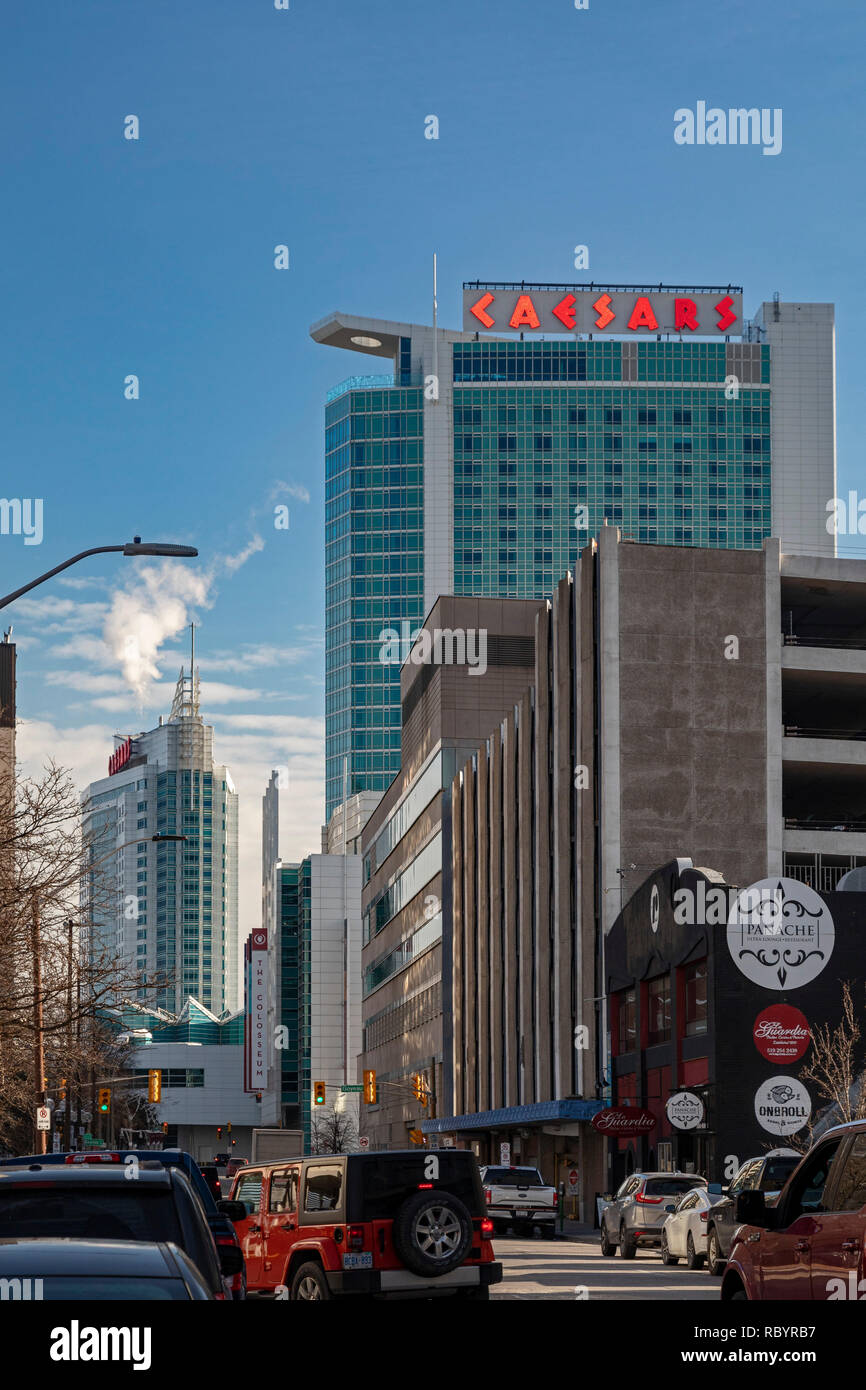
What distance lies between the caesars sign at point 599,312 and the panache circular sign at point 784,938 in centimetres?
11864

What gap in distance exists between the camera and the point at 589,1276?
29.8m

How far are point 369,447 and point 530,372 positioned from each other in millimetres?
17277

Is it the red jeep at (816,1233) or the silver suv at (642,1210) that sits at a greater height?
the red jeep at (816,1233)

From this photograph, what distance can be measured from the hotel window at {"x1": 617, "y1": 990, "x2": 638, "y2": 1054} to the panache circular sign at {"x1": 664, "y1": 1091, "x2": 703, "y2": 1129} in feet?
39.7

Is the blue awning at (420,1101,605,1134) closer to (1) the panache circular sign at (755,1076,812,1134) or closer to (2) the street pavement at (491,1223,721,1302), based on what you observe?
(1) the panache circular sign at (755,1076,812,1134)

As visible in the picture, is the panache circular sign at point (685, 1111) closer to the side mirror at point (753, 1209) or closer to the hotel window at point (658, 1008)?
the hotel window at point (658, 1008)

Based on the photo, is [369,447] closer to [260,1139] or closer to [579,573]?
[579,573]

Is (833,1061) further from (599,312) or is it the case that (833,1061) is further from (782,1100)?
(599,312)

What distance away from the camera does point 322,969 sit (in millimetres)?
193625

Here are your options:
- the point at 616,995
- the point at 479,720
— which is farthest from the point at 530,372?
the point at 616,995

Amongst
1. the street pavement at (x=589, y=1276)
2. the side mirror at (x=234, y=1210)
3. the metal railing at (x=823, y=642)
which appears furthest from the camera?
the metal railing at (x=823, y=642)

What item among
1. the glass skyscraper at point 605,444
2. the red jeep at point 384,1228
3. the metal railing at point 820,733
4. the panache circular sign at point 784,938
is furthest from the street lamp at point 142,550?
the glass skyscraper at point 605,444

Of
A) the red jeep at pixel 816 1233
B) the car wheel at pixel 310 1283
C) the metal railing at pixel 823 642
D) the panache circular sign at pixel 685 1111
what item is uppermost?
the metal railing at pixel 823 642

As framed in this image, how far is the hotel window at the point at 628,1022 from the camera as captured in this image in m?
60.3
